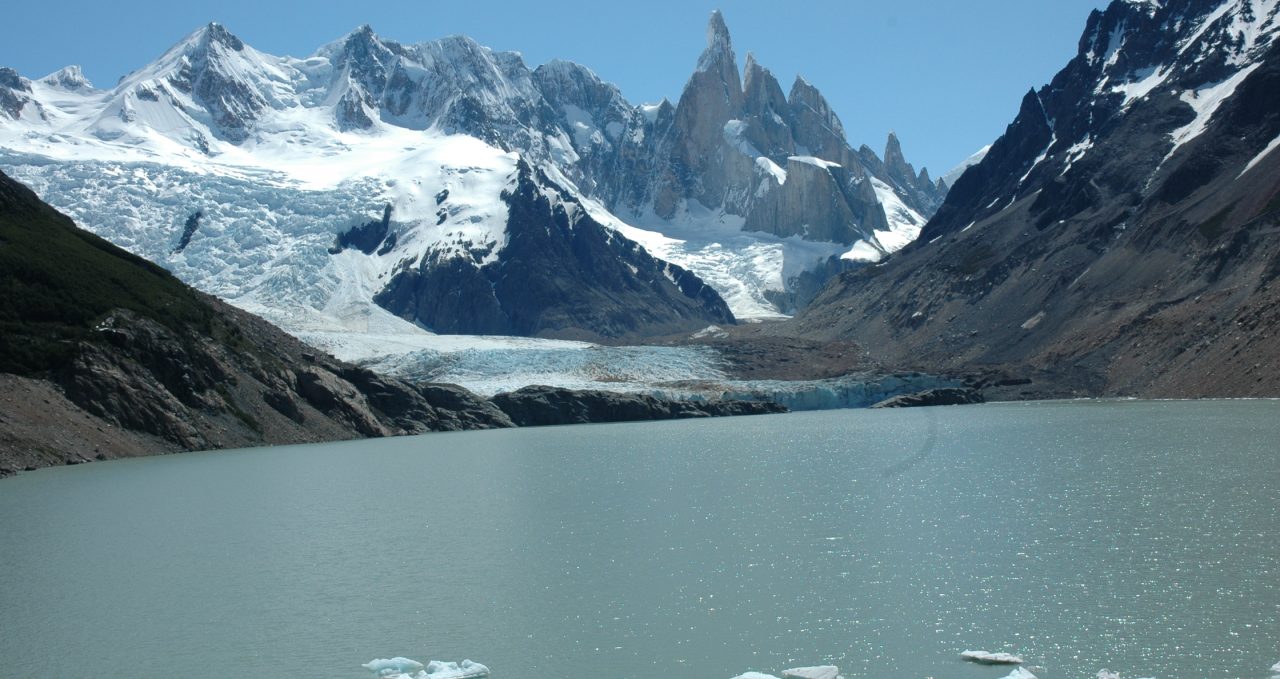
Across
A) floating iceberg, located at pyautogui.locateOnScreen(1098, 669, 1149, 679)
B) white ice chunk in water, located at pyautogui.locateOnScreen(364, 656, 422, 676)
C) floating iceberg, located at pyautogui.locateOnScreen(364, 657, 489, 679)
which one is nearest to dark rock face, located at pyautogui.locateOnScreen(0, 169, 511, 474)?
white ice chunk in water, located at pyautogui.locateOnScreen(364, 656, 422, 676)

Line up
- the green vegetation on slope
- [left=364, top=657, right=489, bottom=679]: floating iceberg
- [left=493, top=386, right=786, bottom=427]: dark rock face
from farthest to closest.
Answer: [left=493, top=386, right=786, bottom=427]: dark rock face → the green vegetation on slope → [left=364, top=657, right=489, bottom=679]: floating iceberg

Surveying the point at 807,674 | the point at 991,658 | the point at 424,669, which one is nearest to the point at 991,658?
the point at 991,658

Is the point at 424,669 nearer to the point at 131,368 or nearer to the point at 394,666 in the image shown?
the point at 394,666

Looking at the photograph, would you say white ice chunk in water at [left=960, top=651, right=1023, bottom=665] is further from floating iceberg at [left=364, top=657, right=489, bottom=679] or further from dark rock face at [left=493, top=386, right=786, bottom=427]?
dark rock face at [left=493, top=386, right=786, bottom=427]

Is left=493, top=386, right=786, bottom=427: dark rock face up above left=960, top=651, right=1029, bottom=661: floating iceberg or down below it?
above

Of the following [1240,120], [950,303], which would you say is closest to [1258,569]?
[1240,120]
